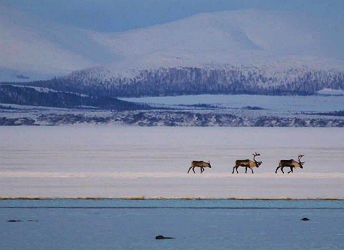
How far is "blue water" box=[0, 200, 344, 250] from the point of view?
26.5ft

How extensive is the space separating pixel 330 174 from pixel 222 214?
20.4 ft

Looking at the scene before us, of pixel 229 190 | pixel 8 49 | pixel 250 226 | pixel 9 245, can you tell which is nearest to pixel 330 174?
pixel 229 190

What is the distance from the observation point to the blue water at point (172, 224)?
8.06 metres

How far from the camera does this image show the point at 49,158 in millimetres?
19641

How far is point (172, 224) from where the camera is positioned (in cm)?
916

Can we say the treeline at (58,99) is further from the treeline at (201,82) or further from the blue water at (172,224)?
the blue water at (172,224)

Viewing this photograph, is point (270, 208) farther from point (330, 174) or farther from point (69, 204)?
point (330, 174)

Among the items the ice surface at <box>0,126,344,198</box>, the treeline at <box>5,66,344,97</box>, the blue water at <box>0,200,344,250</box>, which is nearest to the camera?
the blue water at <box>0,200,344,250</box>

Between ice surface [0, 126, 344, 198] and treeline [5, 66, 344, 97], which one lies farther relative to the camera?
treeline [5, 66, 344, 97]

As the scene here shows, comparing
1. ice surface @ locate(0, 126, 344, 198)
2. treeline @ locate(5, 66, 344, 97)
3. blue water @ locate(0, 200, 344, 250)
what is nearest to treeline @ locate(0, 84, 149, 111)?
treeline @ locate(5, 66, 344, 97)

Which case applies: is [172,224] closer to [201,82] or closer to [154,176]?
[154,176]

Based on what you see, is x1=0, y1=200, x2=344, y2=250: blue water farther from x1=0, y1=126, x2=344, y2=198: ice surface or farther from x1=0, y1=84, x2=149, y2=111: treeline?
x1=0, y1=84, x2=149, y2=111: treeline

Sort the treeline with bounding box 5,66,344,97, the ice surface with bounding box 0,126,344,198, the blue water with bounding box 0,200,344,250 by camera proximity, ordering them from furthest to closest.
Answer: the treeline with bounding box 5,66,344,97
the ice surface with bounding box 0,126,344,198
the blue water with bounding box 0,200,344,250

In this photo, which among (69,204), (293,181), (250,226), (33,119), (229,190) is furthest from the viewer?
(33,119)
